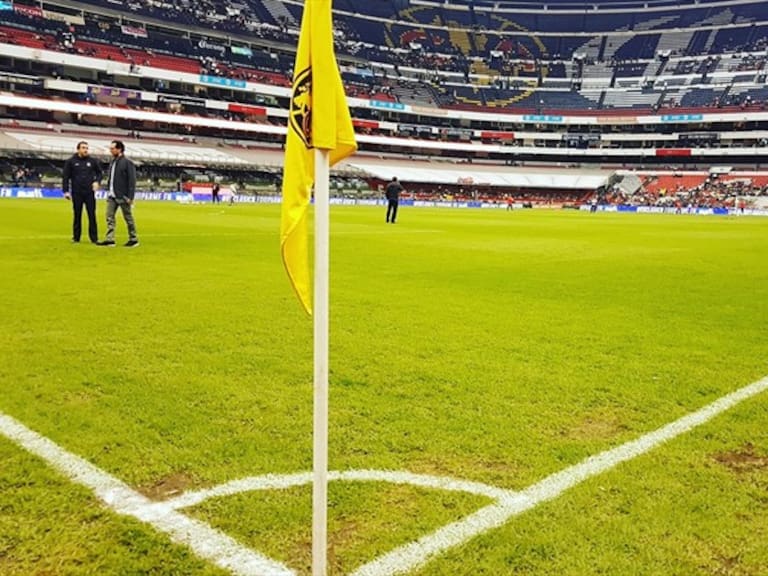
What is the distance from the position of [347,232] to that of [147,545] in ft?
60.5

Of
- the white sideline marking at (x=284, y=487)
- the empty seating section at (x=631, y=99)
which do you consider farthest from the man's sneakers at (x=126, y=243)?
the empty seating section at (x=631, y=99)

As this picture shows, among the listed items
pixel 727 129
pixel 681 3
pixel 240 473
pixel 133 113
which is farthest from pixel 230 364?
pixel 681 3

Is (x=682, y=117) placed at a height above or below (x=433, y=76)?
below

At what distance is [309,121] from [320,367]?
988 mm

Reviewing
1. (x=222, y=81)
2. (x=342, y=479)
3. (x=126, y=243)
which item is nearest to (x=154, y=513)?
(x=342, y=479)

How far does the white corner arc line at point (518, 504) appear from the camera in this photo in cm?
258

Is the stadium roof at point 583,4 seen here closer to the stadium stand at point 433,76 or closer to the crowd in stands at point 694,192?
the stadium stand at point 433,76

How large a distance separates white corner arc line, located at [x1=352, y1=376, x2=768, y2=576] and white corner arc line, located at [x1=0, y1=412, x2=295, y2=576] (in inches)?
17.3

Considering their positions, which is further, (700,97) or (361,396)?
(700,97)

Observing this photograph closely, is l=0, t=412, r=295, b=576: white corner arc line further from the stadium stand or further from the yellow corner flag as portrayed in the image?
the stadium stand

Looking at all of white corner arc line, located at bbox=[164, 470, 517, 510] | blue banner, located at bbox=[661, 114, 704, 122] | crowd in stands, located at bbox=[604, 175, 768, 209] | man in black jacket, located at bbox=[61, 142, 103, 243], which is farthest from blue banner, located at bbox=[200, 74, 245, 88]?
white corner arc line, located at bbox=[164, 470, 517, 510]

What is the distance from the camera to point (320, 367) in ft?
8.23

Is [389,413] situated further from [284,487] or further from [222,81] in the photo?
[222,81]

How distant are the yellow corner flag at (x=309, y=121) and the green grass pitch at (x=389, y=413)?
138 centimetres
